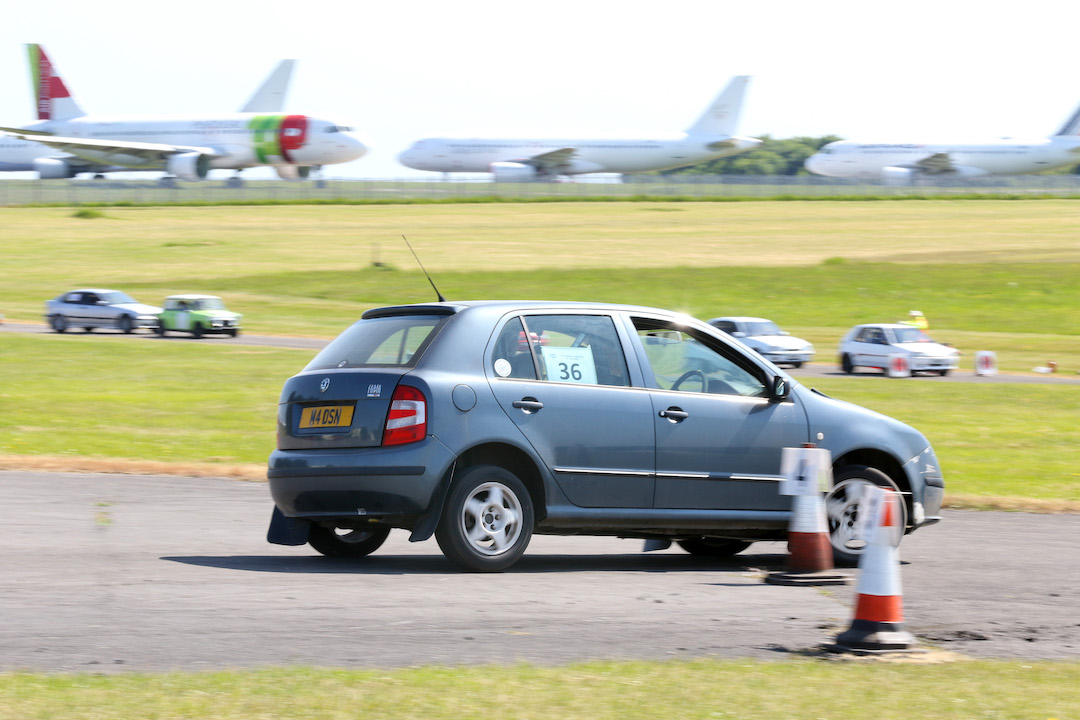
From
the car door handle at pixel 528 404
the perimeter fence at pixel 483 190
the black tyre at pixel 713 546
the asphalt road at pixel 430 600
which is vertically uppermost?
the perimeter fence at pixel 483 190

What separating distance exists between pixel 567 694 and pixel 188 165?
86.6 meters

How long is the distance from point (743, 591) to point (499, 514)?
1.47m

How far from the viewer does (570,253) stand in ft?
205

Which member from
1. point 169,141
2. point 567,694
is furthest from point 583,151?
point 567,694

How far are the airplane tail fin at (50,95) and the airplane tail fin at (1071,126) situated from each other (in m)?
67.8

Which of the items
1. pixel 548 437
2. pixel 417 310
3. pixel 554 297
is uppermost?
pixel 554 297

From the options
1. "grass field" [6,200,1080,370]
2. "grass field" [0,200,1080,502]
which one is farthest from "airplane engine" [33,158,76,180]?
"grass field" [0,200,1080,502]

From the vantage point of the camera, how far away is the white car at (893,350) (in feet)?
110

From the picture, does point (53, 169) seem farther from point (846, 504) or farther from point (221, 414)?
point (846, 504)

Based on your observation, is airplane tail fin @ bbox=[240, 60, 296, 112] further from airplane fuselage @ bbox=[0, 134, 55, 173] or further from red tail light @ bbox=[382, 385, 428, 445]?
red tail light @ bbox=[382, 385, 428, 445]

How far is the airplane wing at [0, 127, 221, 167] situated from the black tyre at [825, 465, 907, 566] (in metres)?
83.1

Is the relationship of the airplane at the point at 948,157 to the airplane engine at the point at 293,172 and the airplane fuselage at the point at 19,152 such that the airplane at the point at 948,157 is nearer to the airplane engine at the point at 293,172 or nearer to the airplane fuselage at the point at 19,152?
the airplane engine at the point at 293,172

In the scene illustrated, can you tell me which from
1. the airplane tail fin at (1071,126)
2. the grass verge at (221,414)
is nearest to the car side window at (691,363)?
the grass verge at (221,414)

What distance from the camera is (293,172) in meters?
91.4
